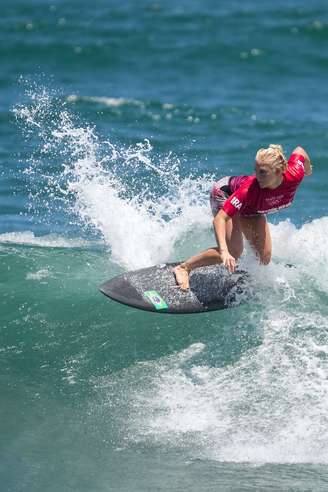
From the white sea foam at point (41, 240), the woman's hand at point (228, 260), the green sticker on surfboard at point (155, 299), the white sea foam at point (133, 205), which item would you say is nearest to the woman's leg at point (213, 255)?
the green sticker on surfboard at point (155, 299)

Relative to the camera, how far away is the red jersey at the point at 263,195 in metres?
8.30

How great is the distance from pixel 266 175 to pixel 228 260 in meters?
0.82

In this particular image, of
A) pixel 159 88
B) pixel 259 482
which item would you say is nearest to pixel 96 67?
pixel 159 88

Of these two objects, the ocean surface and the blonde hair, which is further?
the blonde hair

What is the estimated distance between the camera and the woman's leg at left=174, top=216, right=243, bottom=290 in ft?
28.6

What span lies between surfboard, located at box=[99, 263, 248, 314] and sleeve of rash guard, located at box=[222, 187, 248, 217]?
3.74 ft

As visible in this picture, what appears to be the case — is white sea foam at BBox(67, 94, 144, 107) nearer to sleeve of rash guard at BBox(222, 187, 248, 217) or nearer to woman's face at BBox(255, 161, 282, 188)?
sleeve of rash guard at BBox(222, 187, 248, 217)

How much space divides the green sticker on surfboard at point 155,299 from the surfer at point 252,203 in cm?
25

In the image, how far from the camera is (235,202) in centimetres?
829

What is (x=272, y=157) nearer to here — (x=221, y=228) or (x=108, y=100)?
(x=221, y=228)

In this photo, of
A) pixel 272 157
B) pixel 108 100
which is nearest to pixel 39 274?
pixel 272 157

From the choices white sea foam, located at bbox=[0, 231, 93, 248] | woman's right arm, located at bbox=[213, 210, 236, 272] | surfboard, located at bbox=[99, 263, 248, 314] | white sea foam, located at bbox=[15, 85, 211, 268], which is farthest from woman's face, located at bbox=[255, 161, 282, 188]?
white sea foam, located at bbox=[0, 231, 93, 248]

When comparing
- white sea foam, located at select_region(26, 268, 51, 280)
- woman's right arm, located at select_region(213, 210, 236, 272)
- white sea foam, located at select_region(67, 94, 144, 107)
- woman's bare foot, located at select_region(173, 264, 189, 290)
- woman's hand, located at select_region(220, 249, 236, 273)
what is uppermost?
white sea foam, located at select_region(67, 94, 144, 107)

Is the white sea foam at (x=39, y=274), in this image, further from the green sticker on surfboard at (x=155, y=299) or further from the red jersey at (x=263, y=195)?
the red jersey at (x=263, y=195)
